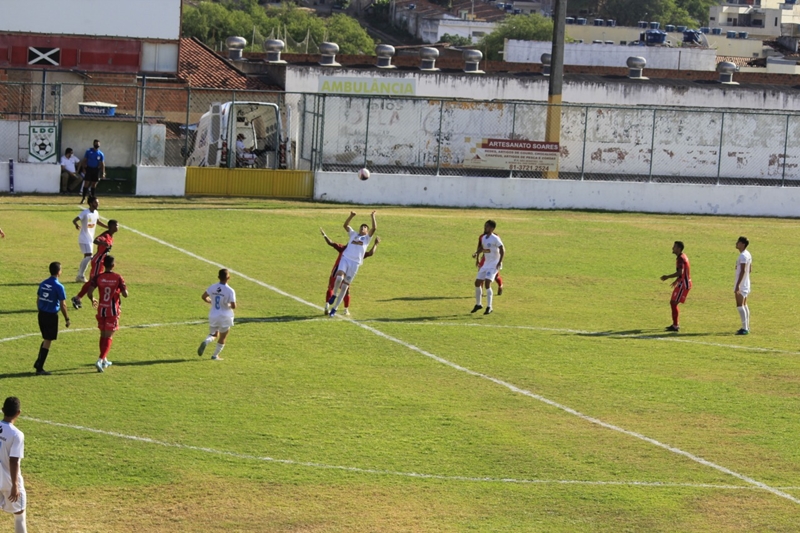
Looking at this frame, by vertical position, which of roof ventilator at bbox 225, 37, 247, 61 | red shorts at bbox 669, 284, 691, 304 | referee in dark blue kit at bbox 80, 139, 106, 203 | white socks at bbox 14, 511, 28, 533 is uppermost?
roof ventilator at bbox 225, 37, 247, 61

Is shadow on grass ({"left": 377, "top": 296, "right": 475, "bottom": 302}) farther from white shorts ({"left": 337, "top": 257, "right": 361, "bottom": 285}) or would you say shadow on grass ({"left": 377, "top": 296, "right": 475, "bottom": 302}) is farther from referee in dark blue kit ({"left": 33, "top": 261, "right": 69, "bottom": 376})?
referee in dark blue kit ({"left": 33, "top": 261, "right": 69, "bottom": 376})

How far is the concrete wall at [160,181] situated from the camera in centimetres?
3825

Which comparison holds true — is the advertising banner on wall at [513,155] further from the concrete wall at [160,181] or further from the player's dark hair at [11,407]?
the player's dark hair at [11,407]

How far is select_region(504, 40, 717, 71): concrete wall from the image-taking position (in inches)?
3071

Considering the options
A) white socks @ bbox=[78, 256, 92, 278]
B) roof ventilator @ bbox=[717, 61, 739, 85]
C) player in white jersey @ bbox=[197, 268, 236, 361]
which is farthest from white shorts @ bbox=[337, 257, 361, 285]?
roof ventilator @ bbox=[717, 61, 739, 85]

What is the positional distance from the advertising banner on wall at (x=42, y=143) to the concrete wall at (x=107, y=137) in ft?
2.64

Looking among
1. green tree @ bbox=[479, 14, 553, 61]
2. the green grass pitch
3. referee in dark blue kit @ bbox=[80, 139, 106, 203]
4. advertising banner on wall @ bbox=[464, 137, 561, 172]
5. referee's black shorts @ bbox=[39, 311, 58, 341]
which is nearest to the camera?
the green grass pitch

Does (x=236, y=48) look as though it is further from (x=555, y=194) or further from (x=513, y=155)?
(x=555, y=194)

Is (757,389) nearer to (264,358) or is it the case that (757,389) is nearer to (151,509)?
(264,358)

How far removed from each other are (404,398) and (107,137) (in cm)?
2472

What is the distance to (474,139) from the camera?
4091 centimetres

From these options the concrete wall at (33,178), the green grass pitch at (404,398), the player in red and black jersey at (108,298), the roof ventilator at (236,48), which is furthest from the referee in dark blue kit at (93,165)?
the roof ventilator at (236,48)

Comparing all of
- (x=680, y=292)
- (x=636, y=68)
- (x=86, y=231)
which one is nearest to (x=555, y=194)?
(x=680, y=292)

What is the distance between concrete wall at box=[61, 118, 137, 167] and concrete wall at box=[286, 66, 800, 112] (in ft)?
62.0
